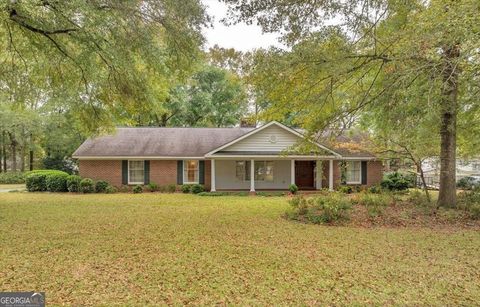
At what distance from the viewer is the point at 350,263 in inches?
233

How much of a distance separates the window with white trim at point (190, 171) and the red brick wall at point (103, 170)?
4.00 m

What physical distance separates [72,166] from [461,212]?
1232 inches

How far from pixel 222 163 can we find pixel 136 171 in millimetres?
5421

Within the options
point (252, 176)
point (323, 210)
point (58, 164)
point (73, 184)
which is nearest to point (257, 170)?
point (252, 176)

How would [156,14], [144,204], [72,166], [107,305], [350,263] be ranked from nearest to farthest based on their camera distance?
[107,305], [350,263], [156,14], [144,204], [72,166]

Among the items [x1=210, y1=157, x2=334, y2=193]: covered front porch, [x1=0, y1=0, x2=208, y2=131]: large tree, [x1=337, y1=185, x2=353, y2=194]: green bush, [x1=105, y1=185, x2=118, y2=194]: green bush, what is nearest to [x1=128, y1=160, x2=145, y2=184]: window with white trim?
[x1=105, y1=185, x2=118, y2=194]: green bush

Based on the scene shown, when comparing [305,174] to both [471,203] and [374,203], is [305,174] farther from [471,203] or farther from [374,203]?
[471,203]

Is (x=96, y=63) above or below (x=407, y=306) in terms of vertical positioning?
above

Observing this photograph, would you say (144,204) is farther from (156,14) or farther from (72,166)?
(72,166)

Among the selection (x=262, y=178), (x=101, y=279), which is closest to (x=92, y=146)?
(x=262, y=178)

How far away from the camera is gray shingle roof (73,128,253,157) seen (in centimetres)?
1956

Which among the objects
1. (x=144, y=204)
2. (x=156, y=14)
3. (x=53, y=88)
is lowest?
(x=144, y=204)

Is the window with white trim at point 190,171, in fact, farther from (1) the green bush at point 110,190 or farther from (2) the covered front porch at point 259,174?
(1) the green bush at point 110,190

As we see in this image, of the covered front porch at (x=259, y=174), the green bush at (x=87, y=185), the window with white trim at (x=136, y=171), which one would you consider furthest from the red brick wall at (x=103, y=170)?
the covered front porch at (x=259, y=174)
